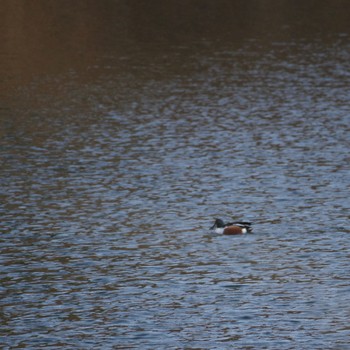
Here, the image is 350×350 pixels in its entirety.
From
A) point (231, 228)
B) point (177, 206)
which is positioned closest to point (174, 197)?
point (177, 206)

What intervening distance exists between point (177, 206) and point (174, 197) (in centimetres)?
145

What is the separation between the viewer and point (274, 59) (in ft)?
263

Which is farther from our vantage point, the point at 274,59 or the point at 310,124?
the point at 274,59

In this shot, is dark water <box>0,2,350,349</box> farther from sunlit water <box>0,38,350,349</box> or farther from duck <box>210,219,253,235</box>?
duck <box>210,219,253,235</box>

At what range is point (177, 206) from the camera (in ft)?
147

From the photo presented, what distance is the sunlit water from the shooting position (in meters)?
31.0

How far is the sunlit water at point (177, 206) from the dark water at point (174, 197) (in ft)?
0.32

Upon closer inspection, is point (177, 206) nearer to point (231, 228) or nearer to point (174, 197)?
point (174, 197)

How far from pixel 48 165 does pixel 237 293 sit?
2091 centimetres

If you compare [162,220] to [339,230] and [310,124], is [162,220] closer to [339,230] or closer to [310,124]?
[339,230]

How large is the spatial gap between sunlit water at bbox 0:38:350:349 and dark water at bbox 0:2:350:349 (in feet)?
0.32

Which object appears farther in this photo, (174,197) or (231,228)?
(174,197)

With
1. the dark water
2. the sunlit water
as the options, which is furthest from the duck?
the dark water

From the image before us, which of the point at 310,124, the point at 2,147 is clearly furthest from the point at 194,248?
the point at 310,124
